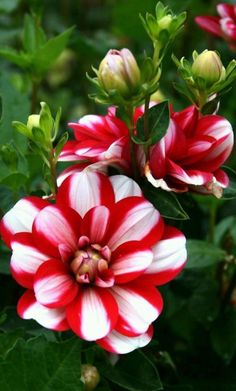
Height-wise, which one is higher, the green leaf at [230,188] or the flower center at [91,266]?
the flower center at [91,266]

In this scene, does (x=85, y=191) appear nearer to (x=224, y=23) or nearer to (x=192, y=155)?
(x=192, y=155)

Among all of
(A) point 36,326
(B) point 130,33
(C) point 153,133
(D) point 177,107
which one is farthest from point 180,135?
(B) point 130,33

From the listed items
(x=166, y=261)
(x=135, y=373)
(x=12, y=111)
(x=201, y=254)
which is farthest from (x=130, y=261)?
(x=12, y=111)

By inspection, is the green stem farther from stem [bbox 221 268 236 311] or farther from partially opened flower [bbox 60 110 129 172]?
stem [bbox 221 268 236 311]

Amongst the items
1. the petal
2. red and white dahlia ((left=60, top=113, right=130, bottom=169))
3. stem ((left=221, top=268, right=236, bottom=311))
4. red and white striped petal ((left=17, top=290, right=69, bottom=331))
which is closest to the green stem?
red and white dahlia ((left=60, top=113, right=130, bottom=169))

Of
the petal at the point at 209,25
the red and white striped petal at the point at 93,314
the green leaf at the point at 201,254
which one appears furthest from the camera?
the petal at the point at 209,25

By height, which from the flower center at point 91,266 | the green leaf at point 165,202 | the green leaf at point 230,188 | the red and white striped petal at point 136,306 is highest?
the green leaf at point 165,202

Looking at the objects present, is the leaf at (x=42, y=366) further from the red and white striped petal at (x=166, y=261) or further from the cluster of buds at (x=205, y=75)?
the cluster of buds at (x=205, y=75)

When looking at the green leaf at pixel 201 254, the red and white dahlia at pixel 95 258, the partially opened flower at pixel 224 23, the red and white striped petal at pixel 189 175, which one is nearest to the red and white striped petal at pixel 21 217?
the red and white dahlia at pixel 95 258
